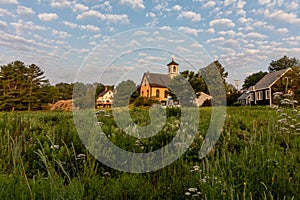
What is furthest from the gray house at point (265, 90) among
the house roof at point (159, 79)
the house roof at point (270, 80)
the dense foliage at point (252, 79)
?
the house roof at point (159, 79)

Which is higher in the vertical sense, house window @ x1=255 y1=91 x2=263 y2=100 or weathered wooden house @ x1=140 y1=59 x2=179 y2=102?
house window @ x1=255 y1=91 x2=263 y2=100

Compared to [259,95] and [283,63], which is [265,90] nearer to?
[259,95]

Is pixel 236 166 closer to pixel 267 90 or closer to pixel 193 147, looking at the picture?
pixel 193 147

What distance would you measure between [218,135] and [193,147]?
812 mm

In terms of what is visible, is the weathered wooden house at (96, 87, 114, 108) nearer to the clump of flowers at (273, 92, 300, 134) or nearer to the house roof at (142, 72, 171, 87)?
the house roof at (142, 72, 171, 87)

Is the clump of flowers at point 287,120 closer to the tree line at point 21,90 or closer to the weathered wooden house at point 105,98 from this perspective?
the weathered wooden house at point 105,98

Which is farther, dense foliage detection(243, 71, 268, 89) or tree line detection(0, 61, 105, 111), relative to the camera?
dense foliage detection(243, 71, 268, 89)

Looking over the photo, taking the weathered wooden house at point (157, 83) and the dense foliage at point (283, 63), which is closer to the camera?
the weathered wooden house at point (157, 83)

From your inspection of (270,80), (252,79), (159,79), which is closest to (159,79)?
(159,79)

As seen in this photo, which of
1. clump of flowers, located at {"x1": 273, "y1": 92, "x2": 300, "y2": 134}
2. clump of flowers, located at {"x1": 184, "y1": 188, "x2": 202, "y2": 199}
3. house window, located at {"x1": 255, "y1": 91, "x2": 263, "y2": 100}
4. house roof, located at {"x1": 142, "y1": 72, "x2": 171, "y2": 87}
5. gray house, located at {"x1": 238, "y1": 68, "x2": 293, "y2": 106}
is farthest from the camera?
house window, located at {"x1": 255, "y1": 91, "x2": 263, "y2": 100}

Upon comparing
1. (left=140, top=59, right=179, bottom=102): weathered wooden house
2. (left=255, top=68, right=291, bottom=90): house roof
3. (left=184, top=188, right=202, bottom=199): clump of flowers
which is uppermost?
(left=255, top=68, right=291, bottom=90): house roof

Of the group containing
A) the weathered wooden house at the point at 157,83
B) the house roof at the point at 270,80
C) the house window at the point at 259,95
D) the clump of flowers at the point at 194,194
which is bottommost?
the clump of flowers at the point at 194,194

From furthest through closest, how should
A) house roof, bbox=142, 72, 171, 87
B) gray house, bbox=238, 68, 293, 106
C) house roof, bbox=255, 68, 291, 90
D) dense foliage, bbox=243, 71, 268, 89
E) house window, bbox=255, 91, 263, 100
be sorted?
dense foliage, bbox=243, 71, 268, 89, house window, bbox=255, 91, 263, 100, house roof, bbox=255, 68, 291, 90, gray house, bbox=238, 68, 293, 106, house roof, bbox=142, 72, 171, 87

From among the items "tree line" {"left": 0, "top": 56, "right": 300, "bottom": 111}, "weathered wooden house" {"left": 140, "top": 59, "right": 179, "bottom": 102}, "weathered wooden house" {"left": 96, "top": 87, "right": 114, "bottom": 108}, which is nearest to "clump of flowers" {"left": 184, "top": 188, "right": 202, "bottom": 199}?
"weathered wooden house" {"left": 96, "top": 87, "right": 114, "bottom": 108}
